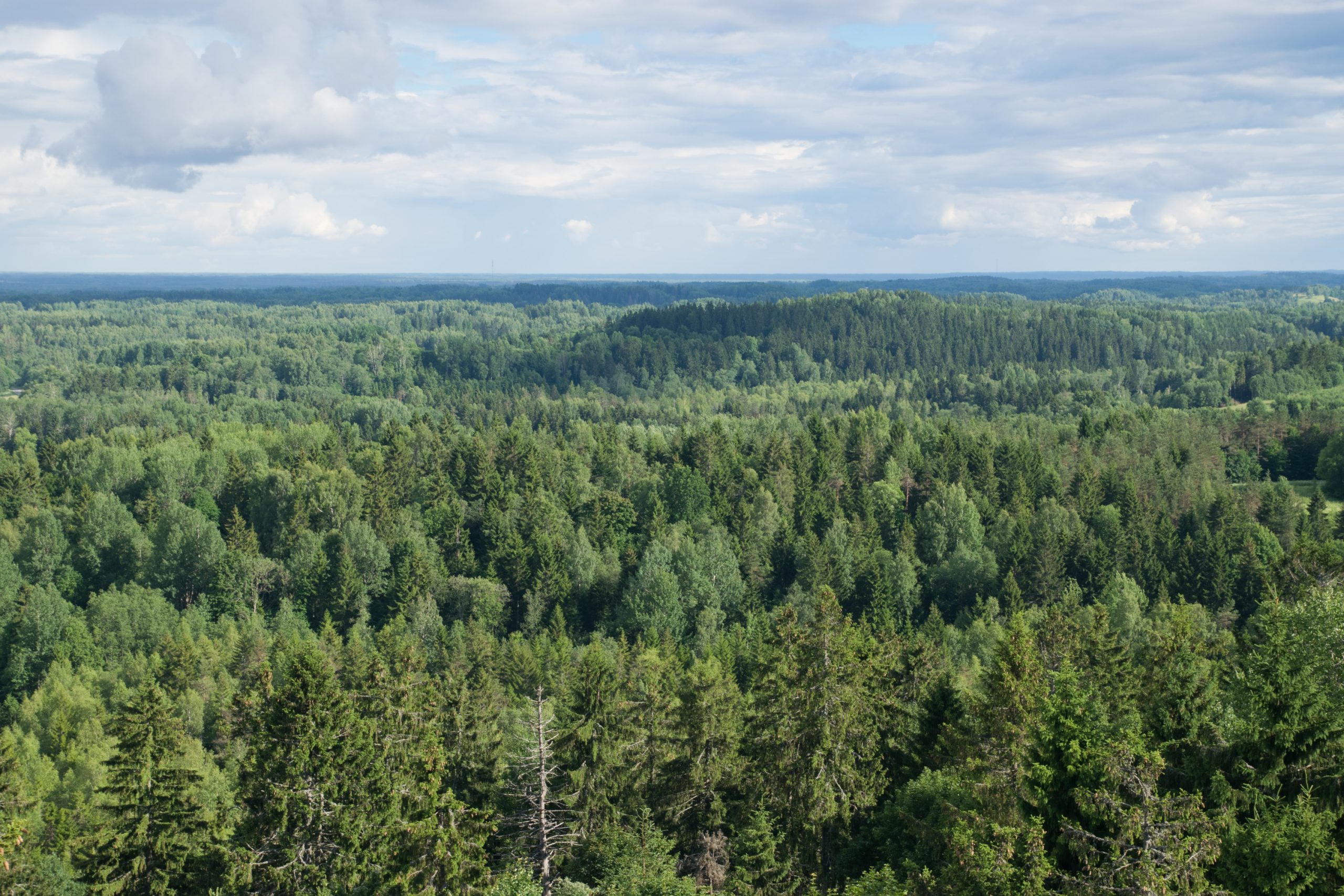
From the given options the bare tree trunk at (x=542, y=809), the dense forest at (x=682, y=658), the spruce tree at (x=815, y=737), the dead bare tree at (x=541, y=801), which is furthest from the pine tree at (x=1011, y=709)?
the bare tree trunk at (x=542, y=809)

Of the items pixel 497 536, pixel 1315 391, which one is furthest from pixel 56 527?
pixel 1315 391

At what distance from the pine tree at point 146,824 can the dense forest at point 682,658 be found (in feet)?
0.38

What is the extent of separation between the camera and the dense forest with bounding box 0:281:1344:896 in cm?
2622

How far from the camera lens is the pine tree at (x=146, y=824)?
34781 mm

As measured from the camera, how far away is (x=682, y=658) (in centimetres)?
7769

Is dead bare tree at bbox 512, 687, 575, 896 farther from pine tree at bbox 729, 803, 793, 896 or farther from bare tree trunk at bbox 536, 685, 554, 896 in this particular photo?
pine tree at bbox 729, 803, 793, 896

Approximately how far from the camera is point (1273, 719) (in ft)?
83.3

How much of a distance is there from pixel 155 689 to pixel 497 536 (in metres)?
62.5

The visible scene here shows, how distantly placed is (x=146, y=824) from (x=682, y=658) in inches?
1828

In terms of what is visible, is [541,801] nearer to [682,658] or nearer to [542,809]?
[542,809]

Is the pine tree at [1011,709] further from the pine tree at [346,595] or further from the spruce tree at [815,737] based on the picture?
the pine tree at [346,595]

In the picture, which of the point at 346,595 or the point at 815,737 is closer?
the point at 815,737

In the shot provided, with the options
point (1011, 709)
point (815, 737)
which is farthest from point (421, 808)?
point (1011, 709)

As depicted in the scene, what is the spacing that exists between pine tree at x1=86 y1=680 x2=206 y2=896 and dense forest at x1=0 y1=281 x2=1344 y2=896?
0.12 meters
